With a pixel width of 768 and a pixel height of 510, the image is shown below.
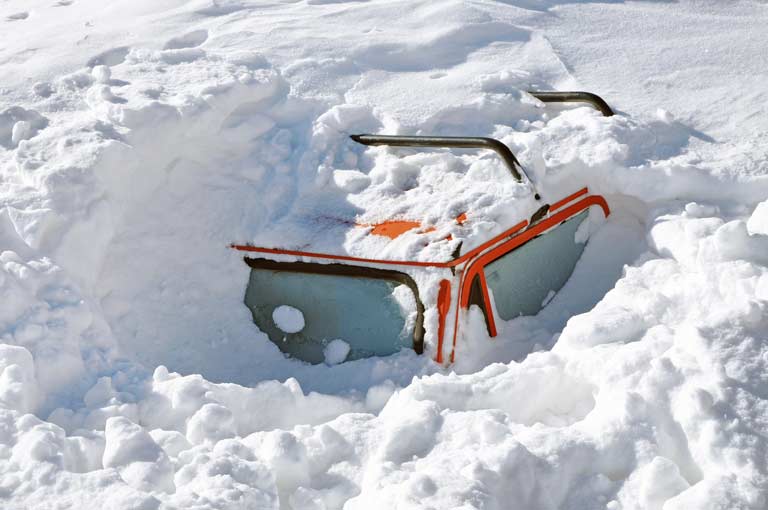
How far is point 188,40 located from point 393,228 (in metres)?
2.10

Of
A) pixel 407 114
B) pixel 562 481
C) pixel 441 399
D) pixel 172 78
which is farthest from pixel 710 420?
pixel 172 78

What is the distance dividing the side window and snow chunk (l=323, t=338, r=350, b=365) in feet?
2.00

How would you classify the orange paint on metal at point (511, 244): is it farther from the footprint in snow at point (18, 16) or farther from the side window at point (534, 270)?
the footprint in snow at point (18, 16)

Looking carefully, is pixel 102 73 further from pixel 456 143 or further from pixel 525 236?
pixel 525 236

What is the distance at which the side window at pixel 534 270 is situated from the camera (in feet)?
12.4

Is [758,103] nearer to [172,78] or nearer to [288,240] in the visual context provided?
[288,240]

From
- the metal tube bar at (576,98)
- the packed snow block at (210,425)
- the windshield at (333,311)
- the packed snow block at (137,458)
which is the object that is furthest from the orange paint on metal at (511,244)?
the packed snow block at (137,458)

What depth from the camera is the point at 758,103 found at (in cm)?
462

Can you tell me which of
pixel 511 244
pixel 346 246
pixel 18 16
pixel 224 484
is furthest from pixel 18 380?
pixel 18 16

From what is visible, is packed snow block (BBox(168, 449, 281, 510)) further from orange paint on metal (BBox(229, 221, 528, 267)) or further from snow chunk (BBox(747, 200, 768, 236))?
snow chunk (BBox(747, 200, 768, 236))

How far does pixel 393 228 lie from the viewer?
385 centimetres

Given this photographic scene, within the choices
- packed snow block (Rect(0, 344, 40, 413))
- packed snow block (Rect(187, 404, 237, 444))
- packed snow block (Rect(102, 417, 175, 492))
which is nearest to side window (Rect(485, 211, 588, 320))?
packed snow block (Rect(187, 404, 237, 444))

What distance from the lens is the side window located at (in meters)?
3.79

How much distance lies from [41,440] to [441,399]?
1201mm
